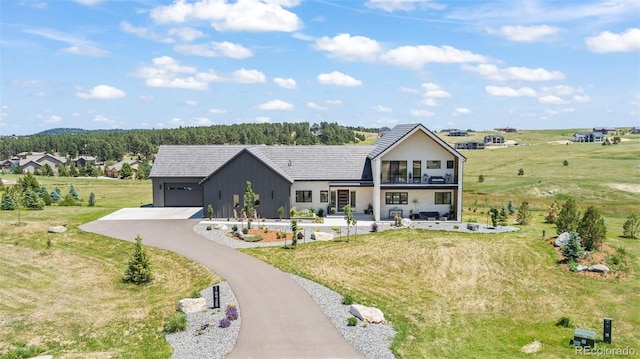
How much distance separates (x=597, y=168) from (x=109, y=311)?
85381mm

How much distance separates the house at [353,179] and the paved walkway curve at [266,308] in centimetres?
763

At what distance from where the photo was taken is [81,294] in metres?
21.8

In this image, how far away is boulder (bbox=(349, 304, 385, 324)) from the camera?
1827 centimetres

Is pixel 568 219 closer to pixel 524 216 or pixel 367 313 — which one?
pixel 524 216

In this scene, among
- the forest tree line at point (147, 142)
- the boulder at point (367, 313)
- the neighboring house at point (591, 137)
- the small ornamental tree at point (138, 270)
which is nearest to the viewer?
the boulder at point (367, 313)

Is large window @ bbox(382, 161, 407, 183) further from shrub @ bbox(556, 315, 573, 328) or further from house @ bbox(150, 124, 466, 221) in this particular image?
shrub @ bbox(556, 315, 573, 328)

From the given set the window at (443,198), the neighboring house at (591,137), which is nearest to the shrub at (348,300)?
the window at (443,198)

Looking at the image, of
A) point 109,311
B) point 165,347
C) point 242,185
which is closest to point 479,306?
point 165,347

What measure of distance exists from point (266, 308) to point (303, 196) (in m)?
21.4

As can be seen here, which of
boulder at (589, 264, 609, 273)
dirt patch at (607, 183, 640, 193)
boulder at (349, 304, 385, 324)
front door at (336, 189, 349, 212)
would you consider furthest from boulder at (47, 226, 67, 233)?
dirt patch at (607, 183, 640, 193)

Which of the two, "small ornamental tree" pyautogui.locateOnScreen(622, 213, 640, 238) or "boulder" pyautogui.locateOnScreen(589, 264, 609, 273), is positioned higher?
"small ornamental tree" pyautogui.locateOnScreen(622, 213, 640, 238)

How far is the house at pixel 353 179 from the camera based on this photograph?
38531 mm

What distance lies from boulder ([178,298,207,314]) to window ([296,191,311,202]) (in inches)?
834

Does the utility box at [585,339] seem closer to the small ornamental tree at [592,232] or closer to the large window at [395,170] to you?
the small ornamental tree at [592,232]
